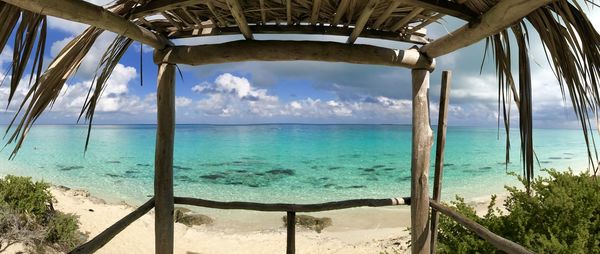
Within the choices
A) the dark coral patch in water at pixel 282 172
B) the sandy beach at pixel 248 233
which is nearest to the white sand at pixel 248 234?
the sandy beach at pixel 248 233

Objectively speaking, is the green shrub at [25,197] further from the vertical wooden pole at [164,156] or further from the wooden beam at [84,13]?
the wooden beam at [84,13]

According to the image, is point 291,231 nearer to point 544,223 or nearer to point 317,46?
point 317,46

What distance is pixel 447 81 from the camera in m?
2.63

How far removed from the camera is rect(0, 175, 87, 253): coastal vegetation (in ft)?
15.0

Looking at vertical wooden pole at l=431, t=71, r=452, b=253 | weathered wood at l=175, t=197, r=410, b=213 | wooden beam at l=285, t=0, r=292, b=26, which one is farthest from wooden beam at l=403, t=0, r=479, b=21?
weathered wood at l=175, t=197, r=410, b=213

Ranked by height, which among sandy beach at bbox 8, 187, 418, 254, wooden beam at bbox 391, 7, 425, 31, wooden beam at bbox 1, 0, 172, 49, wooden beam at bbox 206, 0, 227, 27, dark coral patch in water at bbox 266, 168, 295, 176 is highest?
wooden beam at bbox 391, 7, 425, 31

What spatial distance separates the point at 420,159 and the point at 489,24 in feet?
3.55

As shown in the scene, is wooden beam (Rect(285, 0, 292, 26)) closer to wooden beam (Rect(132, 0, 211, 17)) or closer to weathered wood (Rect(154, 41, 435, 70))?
weathered wood (Rect(154, 41, 435, 70))

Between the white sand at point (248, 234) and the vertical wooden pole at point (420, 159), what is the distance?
3505 millimetres

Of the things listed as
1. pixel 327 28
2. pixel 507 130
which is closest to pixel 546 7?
pixel 507 130

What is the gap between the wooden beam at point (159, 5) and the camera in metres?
1.68

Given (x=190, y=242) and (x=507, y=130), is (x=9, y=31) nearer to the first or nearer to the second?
(x=507, y=130)

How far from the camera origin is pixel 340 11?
79.5 inches

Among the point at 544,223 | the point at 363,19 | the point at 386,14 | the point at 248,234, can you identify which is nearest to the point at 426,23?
the point at 386,14
